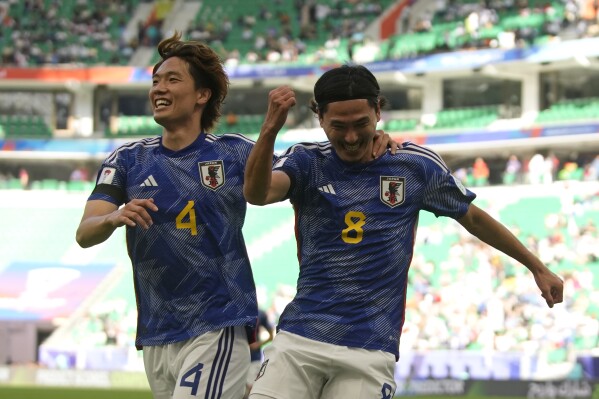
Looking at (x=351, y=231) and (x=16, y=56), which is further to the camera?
(x=16, y=56)

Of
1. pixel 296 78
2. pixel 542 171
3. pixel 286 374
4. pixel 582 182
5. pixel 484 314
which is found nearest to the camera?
pixel 286 374

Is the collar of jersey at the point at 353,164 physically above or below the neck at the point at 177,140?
below

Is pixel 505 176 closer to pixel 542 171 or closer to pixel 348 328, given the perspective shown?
pixel 542 171

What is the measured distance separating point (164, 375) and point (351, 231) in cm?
125

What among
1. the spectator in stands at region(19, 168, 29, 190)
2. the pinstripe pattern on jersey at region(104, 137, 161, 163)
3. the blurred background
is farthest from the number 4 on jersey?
the spectator in stands at region(19, 168, 29, 190)

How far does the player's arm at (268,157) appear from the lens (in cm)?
446

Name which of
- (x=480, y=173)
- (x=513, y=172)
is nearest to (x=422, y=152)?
(x=513, y=172)

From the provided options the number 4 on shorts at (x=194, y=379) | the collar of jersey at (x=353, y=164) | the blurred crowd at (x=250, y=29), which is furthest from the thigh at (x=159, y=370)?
the blurred crowd at (x=250, y=29)

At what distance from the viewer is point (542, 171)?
3136 cm

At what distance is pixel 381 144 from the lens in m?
5.21

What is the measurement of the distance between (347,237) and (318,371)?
614mm

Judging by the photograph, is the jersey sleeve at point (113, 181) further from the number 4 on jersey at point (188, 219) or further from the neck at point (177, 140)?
the number 4 on jersey at point (188, 219)

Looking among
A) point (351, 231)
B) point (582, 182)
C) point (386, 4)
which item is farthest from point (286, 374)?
point (386, 4)

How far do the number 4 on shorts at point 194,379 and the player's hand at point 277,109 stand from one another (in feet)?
4.49
